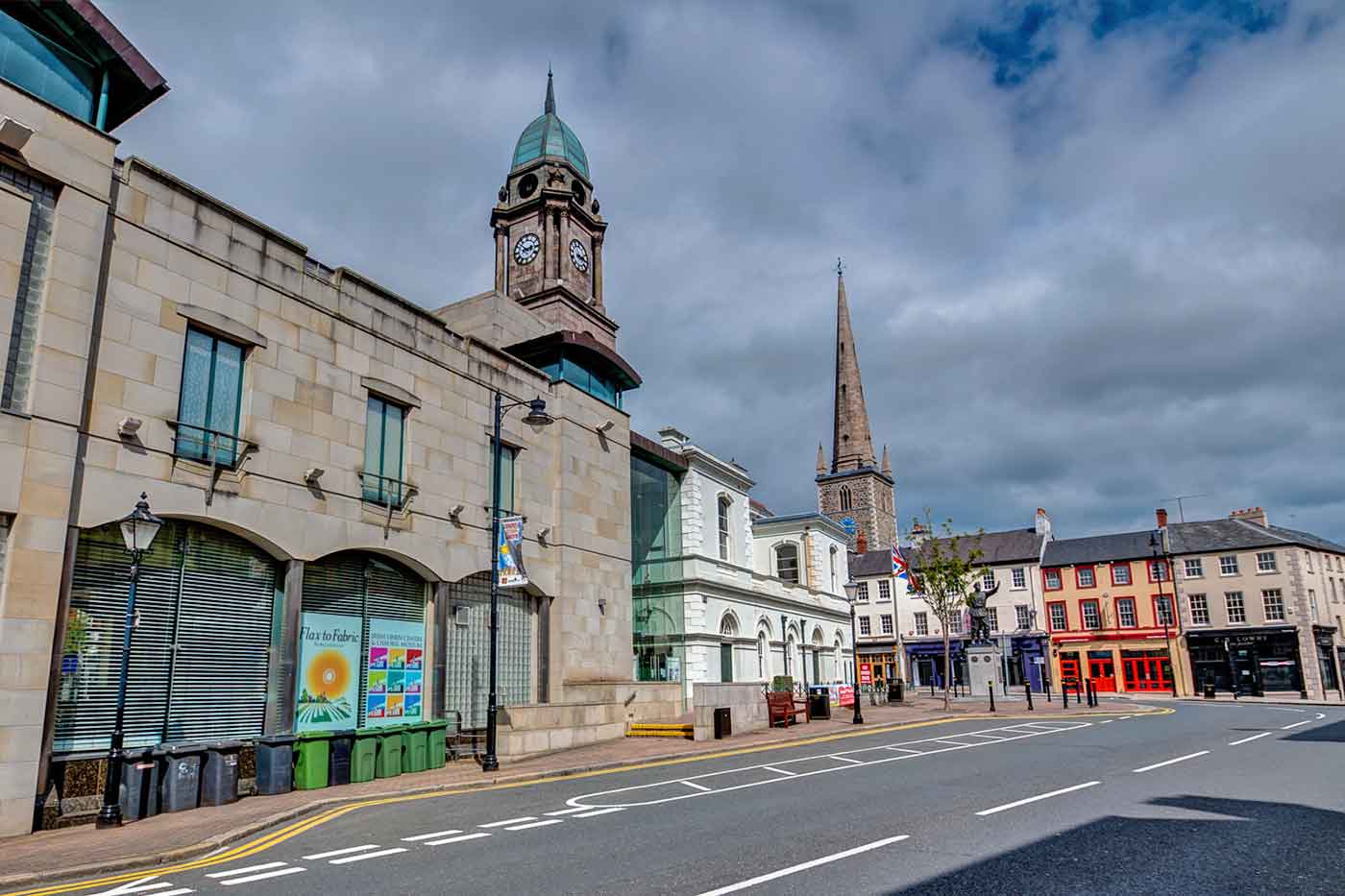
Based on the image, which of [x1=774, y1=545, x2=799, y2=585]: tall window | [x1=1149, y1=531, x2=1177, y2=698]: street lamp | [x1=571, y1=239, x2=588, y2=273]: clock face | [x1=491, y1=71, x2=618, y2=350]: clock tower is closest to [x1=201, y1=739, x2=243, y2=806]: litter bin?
[x1=774, y1=545, x2=799, y2=585]: tall window

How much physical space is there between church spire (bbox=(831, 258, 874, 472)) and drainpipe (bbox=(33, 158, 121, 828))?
108 metres

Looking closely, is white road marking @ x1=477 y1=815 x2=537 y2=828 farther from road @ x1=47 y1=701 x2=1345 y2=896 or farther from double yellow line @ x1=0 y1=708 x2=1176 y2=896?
double yellow line @ x1=0 y1=708 x2=1176 y2=896

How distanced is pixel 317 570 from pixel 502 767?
561 cm

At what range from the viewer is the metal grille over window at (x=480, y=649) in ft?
68.0

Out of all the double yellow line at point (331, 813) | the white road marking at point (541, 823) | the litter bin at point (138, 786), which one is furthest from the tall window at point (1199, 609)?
the litter bin at point (138, 786)

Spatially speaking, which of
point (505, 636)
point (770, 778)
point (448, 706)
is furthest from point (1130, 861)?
point (505, 636)

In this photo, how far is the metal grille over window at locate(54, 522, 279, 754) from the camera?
13180 millimetres

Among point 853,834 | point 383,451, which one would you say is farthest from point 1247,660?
point 853,834

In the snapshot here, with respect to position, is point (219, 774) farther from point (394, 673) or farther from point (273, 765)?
point (394, 673)

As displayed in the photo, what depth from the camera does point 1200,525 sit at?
191 feet

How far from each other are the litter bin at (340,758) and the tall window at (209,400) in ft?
17.7

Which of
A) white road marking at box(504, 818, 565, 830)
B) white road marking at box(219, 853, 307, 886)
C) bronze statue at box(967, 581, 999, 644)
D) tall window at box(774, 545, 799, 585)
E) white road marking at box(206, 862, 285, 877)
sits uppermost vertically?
tall window at box(774, 545, 799, 585)

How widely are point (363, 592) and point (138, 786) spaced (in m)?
6.50

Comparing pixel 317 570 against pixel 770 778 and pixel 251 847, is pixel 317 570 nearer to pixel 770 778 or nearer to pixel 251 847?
pixel 251 847
